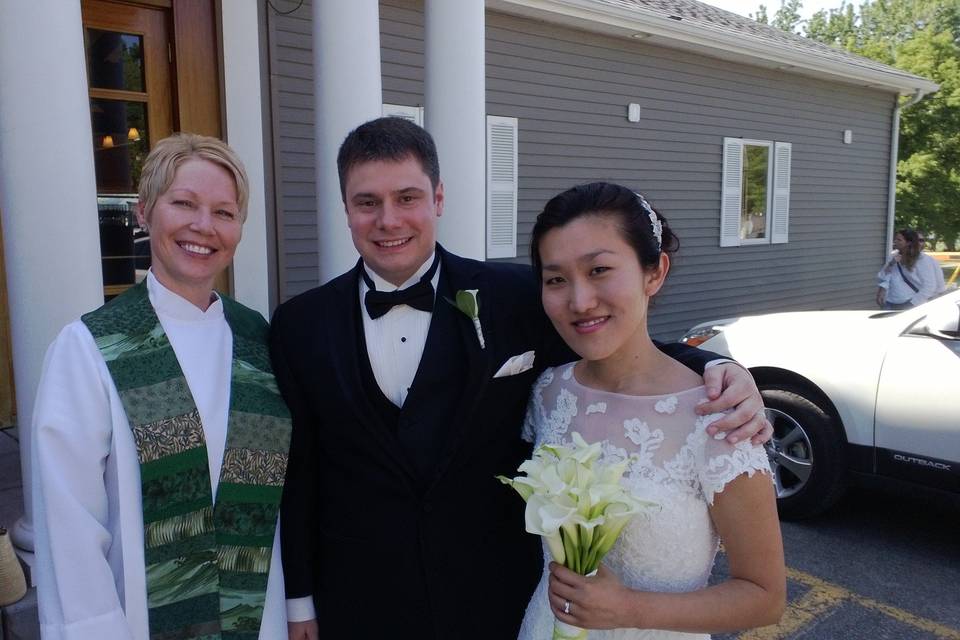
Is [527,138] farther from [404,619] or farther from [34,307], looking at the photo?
[404,619]

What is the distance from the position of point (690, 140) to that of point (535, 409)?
9203 millimetres

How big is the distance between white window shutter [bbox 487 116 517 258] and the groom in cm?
629

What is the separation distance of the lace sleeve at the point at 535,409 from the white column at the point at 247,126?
3.88m

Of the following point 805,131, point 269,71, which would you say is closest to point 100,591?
point 269,71

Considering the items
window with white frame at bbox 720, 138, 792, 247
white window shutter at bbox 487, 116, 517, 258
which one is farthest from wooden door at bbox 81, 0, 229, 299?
window with white frame at bbox 720, 138, 792, 247

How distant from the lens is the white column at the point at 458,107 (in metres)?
4.47

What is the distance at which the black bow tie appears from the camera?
75.9 inches

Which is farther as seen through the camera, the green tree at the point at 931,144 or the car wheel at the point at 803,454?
the green tree at the point at 931,144

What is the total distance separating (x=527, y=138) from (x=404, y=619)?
721 cm

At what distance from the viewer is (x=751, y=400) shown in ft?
5.34

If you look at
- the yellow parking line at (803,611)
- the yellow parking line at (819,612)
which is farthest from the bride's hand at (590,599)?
the yellow parking line at (819,612)

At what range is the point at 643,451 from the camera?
1648mm

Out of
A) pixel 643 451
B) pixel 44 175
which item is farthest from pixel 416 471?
pixel 44 175

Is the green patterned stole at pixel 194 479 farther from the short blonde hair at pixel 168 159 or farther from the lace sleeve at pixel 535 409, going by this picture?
the lace sleeve at pixel 535 409
